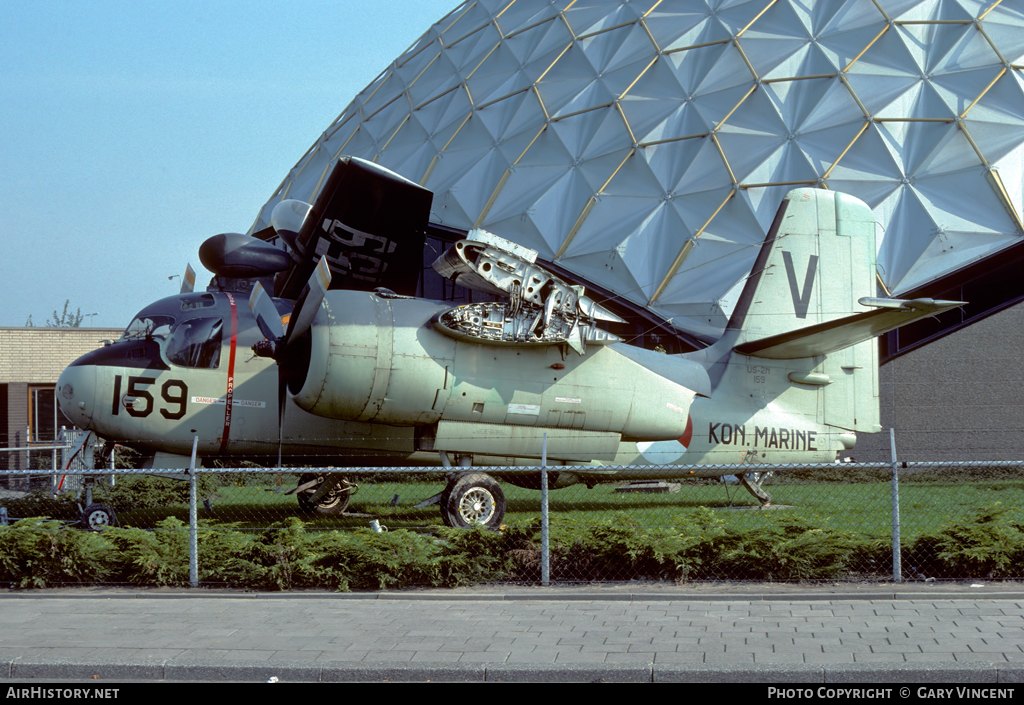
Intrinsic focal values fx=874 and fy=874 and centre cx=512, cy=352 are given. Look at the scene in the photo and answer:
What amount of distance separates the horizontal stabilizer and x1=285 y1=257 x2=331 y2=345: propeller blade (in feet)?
28.6

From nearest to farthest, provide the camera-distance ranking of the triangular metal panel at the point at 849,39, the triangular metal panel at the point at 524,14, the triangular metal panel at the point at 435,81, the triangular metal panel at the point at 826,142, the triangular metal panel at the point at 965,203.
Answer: the triangular metal panel at the point at 965,203, the triangular metal panel at the point at 826,142, the triangular metal panel at the point at 849,39, the triangular metal panel at the point at 524,14, the triangular metal panel at the point at 435,81

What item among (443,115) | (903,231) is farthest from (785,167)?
(443,115)

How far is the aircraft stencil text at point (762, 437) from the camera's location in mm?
17531

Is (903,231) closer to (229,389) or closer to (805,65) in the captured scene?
(805,65)

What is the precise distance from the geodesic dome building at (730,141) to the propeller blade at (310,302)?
13005mm

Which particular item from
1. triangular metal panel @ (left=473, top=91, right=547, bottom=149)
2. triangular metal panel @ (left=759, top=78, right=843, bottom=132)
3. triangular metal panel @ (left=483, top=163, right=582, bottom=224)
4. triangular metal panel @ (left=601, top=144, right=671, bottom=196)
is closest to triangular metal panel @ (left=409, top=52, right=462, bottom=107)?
triangular metal panel @ (left=473, top=91, right=547, bottom=149)

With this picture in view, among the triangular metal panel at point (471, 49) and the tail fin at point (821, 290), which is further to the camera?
the triangular metal panel at point (471, 49)

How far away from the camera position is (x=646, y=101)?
1091 inches

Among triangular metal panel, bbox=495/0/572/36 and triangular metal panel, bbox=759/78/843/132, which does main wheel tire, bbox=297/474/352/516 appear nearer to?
triangular metal panel, bbox=759/78/843/132

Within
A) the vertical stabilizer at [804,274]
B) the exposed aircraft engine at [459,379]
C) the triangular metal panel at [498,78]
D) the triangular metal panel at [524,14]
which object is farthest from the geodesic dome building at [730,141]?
the exposed aircraft engine at [459,379]

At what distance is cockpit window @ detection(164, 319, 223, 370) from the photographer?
1537 cm

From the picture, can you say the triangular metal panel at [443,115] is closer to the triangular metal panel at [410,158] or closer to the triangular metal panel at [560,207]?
the triangular metal panel at [410,158]
